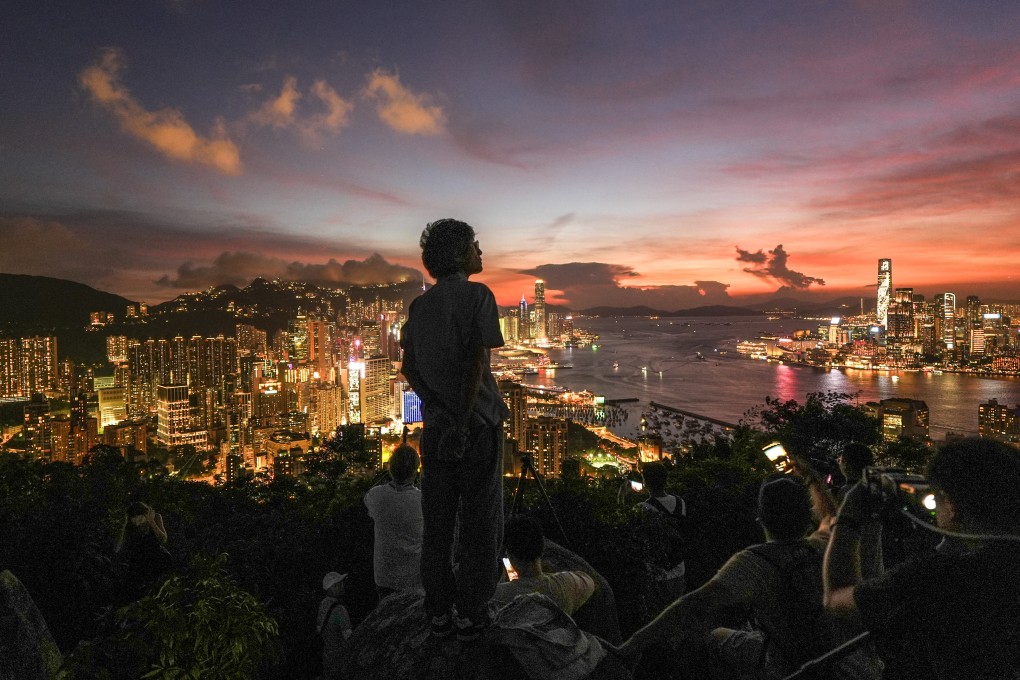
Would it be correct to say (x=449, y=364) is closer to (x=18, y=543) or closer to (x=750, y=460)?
(x=18, y=543)

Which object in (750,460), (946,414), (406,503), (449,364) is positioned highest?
(449,364)

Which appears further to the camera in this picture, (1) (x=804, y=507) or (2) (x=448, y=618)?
(2) (x=448, y=618)

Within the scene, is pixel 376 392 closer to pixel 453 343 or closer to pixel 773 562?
pixel 453 343

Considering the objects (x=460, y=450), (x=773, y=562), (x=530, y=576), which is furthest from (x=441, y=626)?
(x=773, y=562)

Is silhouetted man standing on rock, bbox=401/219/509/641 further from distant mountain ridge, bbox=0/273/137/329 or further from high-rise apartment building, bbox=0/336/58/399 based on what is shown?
distant mountain ridge, bbox=0/273/137/329

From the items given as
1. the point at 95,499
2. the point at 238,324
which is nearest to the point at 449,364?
the point at 95,499

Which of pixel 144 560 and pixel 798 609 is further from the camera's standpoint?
pixel 144 560

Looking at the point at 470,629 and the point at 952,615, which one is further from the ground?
the point at 952,615
